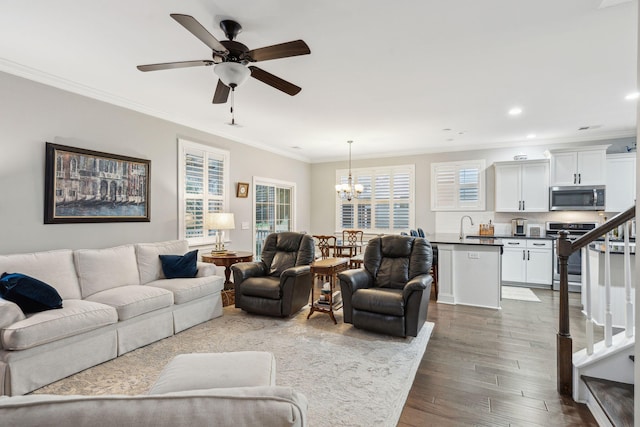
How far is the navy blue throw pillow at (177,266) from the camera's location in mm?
3973

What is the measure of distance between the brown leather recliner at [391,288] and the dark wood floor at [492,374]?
1.33ft

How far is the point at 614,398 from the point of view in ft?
6.48

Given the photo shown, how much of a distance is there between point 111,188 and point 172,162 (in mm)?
958

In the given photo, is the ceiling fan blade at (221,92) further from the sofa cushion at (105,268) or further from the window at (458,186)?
the window at (458,186)

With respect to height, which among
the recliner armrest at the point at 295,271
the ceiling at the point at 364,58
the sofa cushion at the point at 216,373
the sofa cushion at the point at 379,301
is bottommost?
the sofa cushion at the point at 379,301

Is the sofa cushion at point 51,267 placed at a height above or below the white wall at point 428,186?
below

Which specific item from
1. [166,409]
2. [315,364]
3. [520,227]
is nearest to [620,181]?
[520,227]

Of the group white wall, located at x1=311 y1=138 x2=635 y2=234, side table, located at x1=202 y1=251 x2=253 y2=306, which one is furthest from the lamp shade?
white wall, located at x1=311 y1=138 x2=635 y2=234

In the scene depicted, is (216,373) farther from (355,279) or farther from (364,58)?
(364,58)

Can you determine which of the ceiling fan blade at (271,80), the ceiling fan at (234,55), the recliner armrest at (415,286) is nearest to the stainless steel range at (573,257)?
the recliner armrest at (415,286)

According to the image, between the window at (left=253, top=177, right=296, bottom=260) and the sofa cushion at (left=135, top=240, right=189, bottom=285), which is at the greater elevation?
the window at (left=253, top=177, right=296, bottom=260)

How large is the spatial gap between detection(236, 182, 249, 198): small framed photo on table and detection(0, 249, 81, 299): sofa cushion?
2858 mm

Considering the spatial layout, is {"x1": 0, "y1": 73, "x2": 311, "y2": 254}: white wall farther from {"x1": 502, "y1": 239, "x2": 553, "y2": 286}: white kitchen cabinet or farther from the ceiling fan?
{"x1": 502, "y1": 239, "x2": 553, "y2": 286}: white kitchen cabinet

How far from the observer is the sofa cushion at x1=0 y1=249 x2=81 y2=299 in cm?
284
